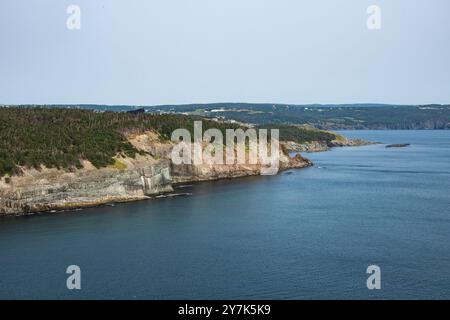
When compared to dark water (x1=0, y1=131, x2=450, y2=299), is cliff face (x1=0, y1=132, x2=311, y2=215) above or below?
above

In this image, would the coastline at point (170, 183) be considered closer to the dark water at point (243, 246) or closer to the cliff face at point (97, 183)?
the cliff face at point (97, 183)

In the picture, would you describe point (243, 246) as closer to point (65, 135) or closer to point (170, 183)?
point (170, 183)

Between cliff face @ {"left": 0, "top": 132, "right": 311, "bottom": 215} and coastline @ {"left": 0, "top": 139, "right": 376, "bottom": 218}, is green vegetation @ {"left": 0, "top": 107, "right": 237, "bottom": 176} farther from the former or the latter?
coastline @ {"left": 0, "top": 139, "right": 376, "bottom": 218}

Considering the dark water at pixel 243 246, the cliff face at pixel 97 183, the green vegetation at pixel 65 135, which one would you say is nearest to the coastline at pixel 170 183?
the cliff face at pixel 97 183

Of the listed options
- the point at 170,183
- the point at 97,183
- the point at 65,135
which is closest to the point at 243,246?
the point at 97,183

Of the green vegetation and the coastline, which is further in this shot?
the green vegetation

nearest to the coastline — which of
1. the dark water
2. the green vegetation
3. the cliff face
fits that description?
the cliff face
